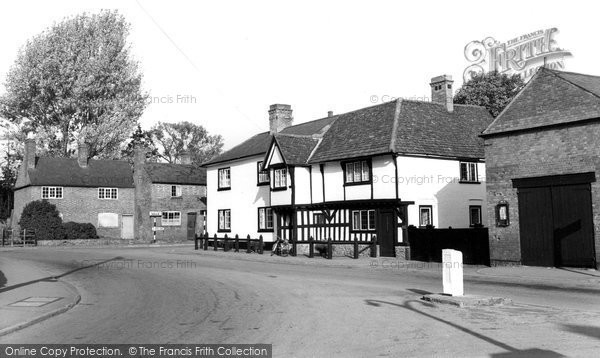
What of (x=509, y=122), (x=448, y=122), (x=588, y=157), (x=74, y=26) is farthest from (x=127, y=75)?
(x=588, y=157)

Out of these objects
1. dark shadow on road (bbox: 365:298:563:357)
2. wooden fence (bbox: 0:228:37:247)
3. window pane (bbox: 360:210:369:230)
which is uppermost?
window pane (bbox: 360:210:369:230)

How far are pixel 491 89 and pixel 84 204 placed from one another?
35.5 m

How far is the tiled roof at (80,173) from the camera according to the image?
5094 cm

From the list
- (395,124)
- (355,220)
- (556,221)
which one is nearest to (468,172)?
(395,124)

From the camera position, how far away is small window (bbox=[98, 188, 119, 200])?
176ft

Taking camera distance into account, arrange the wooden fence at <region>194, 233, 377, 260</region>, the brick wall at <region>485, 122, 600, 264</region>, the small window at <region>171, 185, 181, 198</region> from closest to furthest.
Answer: the brick wall at <region>485, 122, 600, 264</region> → the wooden fence at <region>194, 233, 377, 260</region> → the small window at <region>171, 185, 181, 198</region>

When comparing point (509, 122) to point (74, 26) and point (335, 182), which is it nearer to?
point (335, 182)

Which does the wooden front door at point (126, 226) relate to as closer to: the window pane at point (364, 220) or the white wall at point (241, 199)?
the white wall at point (241, 199)

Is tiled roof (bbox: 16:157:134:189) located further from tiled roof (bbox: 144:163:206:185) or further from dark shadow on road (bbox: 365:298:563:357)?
dark shadow on road (bbox: 365:298:563:357)

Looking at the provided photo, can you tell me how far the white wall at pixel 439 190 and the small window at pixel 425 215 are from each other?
0.23 m

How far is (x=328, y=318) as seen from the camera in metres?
11.1

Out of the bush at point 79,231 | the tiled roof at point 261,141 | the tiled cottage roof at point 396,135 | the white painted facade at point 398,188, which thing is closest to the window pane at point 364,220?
the white painted facade at point 398,188

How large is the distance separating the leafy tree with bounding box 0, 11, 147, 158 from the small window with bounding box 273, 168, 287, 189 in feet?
79.4

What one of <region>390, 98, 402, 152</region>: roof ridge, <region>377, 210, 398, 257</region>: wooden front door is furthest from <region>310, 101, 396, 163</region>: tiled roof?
<region>377, 210, 398, 257</region>: wooden front door
